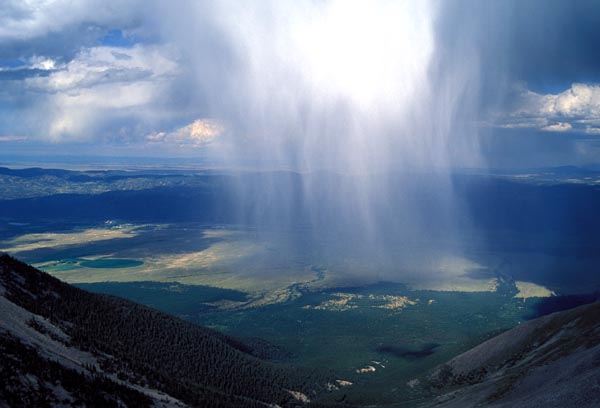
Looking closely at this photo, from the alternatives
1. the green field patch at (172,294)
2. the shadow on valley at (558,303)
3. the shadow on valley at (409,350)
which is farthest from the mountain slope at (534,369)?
the green field patch at (172,294)

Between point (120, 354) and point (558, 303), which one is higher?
point (120, 354)

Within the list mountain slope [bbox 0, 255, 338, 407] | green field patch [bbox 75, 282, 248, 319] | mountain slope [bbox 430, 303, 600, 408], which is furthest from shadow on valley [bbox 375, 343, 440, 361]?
green field patch [bbox 75, 282, 248, 319]

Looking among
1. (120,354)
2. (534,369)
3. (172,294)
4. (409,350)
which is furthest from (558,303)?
(120,354)

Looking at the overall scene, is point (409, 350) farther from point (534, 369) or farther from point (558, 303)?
point (558, 303)

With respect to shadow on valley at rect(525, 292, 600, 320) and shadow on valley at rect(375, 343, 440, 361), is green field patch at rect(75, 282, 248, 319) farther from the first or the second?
shadow on valley at rect(525, 292, 600, 320)

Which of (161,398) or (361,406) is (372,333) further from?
(161,398)

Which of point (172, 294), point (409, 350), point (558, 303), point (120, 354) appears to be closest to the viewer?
point (120, 354)

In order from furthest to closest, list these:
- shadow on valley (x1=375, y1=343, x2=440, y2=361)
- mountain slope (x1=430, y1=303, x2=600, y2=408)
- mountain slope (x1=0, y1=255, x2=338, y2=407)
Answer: shadow on valley (x1=375, y1=343, x2=440, y2=361) < mountain slope (x1=430, y1=303, x2=600, y2=408) < mountain slope (x1=0, y1=255, x2=338, y2=407)
